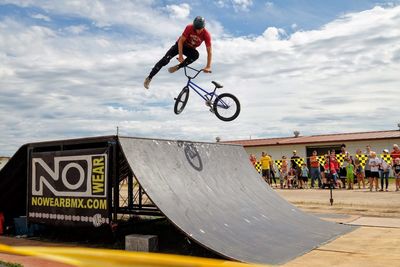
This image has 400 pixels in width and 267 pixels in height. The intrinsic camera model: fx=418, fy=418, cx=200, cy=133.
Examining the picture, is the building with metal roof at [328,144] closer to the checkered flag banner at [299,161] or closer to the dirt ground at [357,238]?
the checkered flag banner at [299,161]

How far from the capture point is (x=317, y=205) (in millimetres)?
12102

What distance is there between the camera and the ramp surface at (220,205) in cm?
608

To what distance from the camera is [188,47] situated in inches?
314

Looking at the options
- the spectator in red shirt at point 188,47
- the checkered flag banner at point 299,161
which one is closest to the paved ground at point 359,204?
the checkered flag banner at point 299,161

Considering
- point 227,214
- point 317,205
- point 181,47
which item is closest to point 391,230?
point 227,214

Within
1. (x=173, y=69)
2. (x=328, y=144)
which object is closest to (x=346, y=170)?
(x=173, y=69)

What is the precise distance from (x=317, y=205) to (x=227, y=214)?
574 cm

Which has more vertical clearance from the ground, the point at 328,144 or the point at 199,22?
the point at 199,22

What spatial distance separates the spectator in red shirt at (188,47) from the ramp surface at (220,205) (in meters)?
1.51

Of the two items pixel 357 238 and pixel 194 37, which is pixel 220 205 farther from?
pixel 194 37

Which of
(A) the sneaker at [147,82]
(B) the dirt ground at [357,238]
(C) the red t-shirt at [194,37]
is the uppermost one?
(C) the red t-shirt at [194,37]

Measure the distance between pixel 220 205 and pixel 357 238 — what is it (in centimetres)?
251

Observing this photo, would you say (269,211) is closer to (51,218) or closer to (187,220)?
(187,220)

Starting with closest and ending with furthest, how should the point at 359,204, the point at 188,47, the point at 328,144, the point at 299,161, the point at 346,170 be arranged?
the point at 188,47 < the point at 359,204 < the point at 346,170 < the point at 299,161 < the point at 328,144
